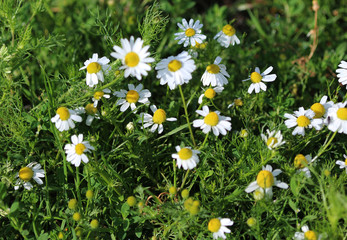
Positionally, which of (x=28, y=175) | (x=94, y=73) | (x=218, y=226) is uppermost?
(x=94, y=73)

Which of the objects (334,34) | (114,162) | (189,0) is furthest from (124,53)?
(334,34)

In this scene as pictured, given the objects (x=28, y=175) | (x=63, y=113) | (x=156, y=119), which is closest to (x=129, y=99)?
(x=156, y=119)

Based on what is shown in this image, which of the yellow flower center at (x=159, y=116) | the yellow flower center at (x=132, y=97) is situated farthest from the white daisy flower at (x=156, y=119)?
the yellow flower center at (x=132, y=97)

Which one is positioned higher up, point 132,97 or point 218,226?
point 132,97

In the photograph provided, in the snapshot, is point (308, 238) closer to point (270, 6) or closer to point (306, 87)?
point (306, 87)

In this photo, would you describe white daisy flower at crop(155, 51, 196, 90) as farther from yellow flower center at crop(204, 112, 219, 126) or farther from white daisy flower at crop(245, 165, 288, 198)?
white daisy flower at crop(245, 165, 288, 198)

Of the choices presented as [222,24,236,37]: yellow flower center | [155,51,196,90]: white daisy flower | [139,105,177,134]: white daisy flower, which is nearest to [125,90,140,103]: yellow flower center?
[139,105,177,134]: white daisy flower

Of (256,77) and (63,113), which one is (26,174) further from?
(256,77)
